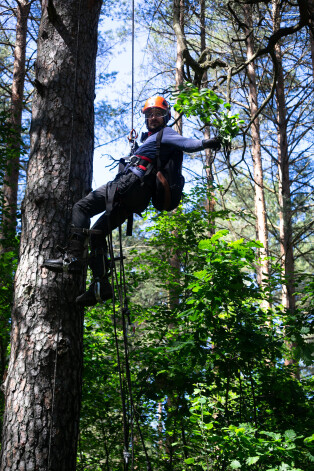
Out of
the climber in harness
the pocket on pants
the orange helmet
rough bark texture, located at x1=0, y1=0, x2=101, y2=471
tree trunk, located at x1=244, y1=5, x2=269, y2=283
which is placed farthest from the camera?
tree trunk, located at x1=244, y1=5, x2=269, y2=283

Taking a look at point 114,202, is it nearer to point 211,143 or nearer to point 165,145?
point 165,145

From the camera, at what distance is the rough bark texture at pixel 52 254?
3.16 m

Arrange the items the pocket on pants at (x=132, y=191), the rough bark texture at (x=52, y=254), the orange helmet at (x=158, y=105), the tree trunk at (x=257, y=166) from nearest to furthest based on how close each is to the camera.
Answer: the rough bark texture at (x=52, y=254) < the pocket on pants at (x=132, y=191) < the orange helmet at (x=158, y=105) < the tree trunk at (x=257, y=166)

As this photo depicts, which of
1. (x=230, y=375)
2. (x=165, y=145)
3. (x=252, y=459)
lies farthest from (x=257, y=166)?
(x=252, y=459)

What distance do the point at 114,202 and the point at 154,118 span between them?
0.98 metres

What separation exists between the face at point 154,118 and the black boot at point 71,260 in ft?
4.42

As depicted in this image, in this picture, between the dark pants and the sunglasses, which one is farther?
the sunglasses

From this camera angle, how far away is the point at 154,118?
4.40 meters

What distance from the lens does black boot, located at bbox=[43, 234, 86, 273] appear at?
3416 mm

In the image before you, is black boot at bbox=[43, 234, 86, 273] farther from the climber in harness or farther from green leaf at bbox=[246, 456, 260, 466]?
green leaf at bbox=[246, 456, 260, 466]

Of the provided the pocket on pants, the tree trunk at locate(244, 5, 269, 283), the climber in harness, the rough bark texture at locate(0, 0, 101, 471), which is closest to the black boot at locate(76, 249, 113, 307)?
the climber in harness

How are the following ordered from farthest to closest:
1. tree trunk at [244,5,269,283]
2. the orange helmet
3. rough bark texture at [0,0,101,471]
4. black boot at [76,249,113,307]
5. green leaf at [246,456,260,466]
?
1. tree trunk at [244,5,269,283]
2. the orange helmet
3. black boot at [76,249,113,307]
4. green leaf at [246,456,260,466]
5. rough bark texture at [0,0,101,471]

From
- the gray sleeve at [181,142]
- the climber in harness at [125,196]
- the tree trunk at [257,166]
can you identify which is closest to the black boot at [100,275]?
the climber in harness at [125,196]

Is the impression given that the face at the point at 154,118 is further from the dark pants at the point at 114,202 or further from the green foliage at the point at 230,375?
the green foliage at the point at 230,375
